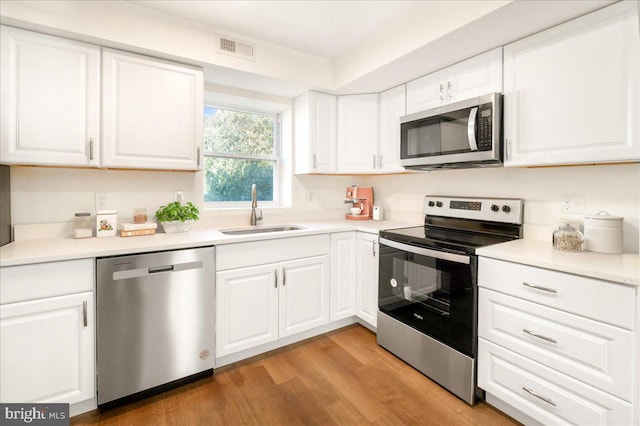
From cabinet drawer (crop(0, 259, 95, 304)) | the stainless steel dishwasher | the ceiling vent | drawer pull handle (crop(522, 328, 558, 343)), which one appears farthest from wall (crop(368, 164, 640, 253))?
cabinet drawer (crop(0, 259, 95, 304))

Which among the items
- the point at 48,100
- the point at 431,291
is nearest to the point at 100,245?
the point at 48,100

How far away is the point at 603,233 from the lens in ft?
5.36

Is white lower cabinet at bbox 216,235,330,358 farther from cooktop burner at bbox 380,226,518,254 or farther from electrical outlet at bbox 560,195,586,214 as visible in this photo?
electrical outlet at bbox 560,195,586,214

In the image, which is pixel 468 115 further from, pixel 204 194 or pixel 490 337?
pixel 204 194

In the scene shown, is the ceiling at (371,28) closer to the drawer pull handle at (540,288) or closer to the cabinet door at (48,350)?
the drawer pull handle at (540,288)

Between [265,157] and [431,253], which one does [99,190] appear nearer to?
[265,157]

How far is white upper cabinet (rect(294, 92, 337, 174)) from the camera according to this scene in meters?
2.84

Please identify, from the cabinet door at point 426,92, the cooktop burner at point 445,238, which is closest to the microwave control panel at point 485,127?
the cabinet door at point 426,92

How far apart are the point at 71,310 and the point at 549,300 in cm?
240

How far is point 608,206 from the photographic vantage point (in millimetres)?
1729

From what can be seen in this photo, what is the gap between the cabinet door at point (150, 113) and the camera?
192 centimetres

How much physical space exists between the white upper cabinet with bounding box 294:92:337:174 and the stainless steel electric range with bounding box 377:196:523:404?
980 millimetres

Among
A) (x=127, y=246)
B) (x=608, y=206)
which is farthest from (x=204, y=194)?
(x=608, y=206)

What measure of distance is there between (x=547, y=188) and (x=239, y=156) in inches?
97.8
